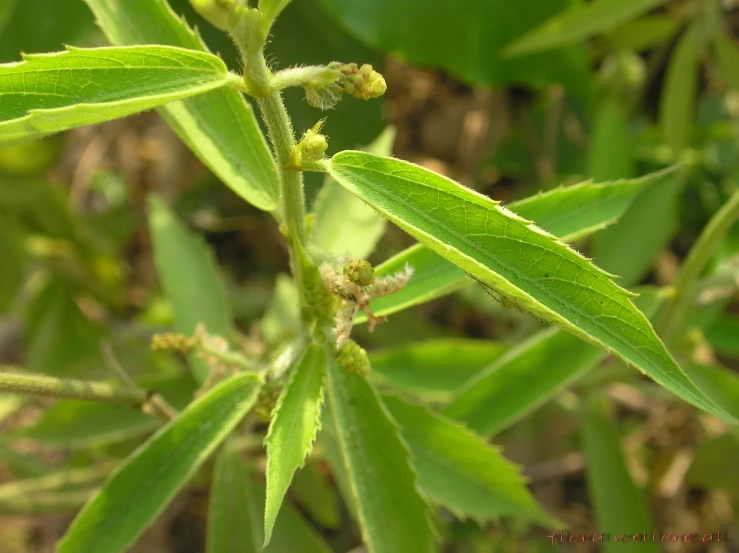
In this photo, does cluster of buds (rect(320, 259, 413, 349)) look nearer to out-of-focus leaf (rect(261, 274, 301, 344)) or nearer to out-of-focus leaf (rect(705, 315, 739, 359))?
out-of-focus leaf (rect(261, 274, 301, 344))

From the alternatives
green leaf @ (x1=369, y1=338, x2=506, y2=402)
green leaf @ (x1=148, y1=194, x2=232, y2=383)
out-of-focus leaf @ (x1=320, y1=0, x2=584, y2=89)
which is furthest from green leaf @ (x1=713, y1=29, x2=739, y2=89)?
green leaf @ (x1=148, y1=194, x2=232, y2=383)

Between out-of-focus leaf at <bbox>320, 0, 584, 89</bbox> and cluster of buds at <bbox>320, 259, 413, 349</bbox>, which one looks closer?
cluster of buds at <bbox>320, 259, 413, 349</bbox>

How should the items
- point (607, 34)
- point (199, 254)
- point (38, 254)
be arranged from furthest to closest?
point (38, 254) → point (607, 34) → point (199, 254)

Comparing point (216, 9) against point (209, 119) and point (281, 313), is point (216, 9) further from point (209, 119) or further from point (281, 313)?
point (281, 313)

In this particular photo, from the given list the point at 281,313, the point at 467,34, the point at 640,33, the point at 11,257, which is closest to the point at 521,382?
the point at 281,313

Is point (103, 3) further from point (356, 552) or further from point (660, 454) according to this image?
point (660, 454)

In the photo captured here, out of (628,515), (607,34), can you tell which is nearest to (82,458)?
(628,515)
